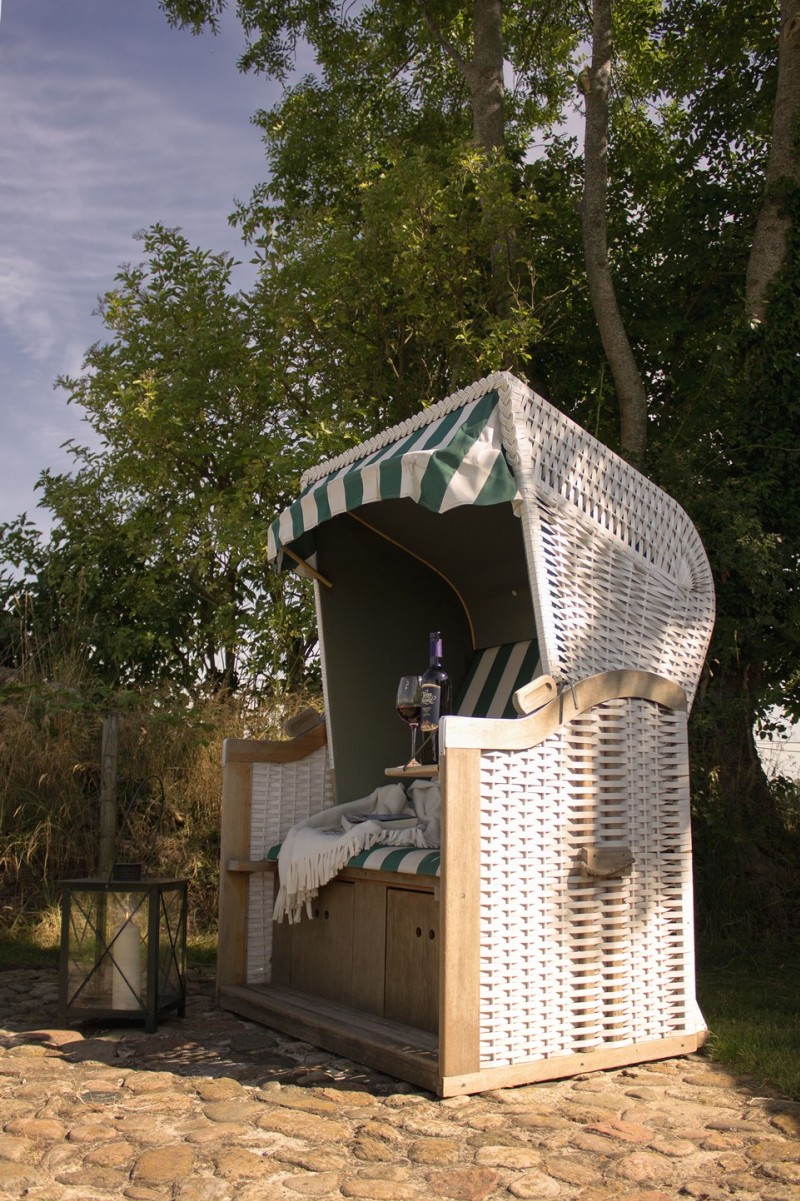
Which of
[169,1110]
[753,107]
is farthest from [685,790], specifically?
[753,107]

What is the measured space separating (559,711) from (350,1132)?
54.4 inches

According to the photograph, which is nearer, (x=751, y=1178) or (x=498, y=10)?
(x=751, y=1178)

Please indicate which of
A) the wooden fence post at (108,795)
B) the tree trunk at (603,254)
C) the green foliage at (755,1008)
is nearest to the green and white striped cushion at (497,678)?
the green foliage at (755,1008)

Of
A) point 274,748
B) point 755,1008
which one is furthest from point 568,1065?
point 274,748

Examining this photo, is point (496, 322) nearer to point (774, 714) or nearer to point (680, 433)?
point (680, 433)

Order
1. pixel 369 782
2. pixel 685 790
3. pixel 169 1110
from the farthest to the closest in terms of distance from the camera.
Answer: pixel 369 782, pixel 685 790, pixel 169 1110

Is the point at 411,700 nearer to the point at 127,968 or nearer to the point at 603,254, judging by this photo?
the point at 127,968

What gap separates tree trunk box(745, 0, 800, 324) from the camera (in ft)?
23.0

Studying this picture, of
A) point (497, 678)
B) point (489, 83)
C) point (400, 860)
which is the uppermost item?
point (489, 83)

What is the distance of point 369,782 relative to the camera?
502cm

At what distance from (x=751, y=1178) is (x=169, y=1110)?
154cm

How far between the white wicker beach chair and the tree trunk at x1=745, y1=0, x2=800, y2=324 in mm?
3304

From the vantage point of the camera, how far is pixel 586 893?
3.55 metres

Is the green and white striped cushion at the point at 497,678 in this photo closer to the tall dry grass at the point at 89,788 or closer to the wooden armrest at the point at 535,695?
the wooden armrest at the point at 535,695
